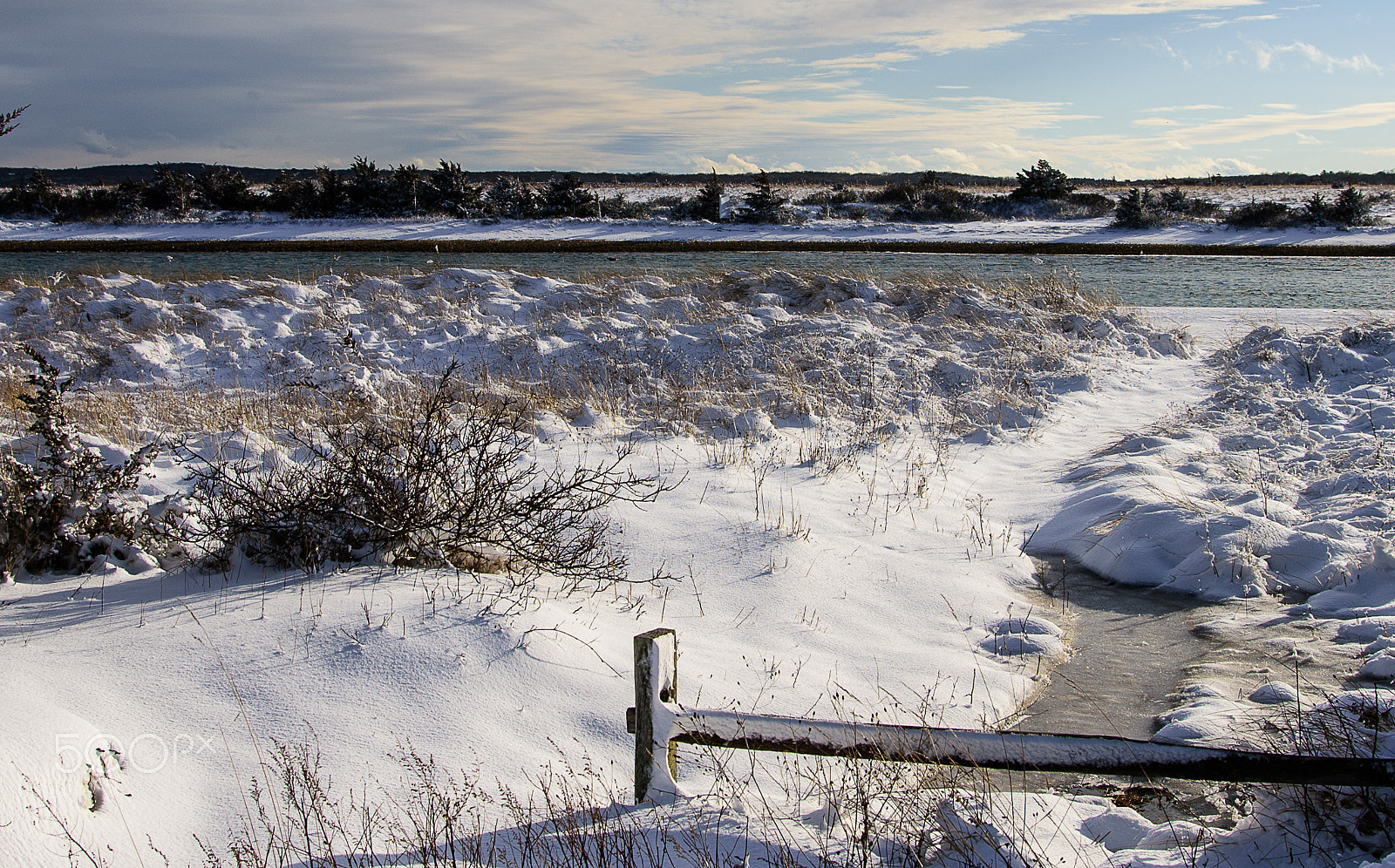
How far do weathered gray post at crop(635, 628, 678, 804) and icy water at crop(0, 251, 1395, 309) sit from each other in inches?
664

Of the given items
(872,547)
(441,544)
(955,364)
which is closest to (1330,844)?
(872,547)

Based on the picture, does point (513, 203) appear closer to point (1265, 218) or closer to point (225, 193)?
point (225, 193)

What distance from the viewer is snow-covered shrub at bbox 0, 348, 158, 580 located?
14.8 ft

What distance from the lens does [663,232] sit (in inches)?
1329

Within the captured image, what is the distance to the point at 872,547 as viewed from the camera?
6.16 meters

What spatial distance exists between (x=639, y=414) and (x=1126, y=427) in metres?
5.82

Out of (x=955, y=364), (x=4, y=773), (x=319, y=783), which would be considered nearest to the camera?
(x=4, y=773)

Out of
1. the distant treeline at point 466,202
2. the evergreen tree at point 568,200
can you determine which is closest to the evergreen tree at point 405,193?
the distant treeline at point 466,202

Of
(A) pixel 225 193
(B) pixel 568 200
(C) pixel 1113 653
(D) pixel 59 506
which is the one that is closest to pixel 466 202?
(B) pixel 568 200

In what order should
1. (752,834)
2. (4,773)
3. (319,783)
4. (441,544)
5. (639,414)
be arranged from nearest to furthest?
(4,773), (752,834), (319,783), (441,544), (639,414)

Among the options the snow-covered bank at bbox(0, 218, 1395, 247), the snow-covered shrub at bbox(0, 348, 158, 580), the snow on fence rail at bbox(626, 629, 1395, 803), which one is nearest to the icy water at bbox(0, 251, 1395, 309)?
the snow-covered bank at bbox(0, 218, 1395, 247)

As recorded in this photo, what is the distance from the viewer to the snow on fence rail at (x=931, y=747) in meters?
2.49

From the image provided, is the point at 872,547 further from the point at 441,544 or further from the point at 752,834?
the point at 752,834

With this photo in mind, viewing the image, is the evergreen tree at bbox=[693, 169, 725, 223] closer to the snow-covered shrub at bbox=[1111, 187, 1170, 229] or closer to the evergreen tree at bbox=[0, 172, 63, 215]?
the snow-covered shrub at bbox=[1111, 187, 1170, 229]
